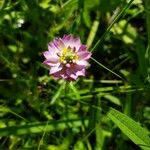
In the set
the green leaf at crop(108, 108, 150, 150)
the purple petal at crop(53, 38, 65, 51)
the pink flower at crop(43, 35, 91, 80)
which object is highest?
the purple petal at crop(53, 38, 65, 51)

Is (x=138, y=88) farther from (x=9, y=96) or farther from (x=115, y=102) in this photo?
(x=9, y=96)

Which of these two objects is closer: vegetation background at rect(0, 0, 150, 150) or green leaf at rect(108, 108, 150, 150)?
green leaf at rect(108, 108, 150, 150)

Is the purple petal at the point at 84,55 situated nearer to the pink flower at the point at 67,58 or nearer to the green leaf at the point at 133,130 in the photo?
the pink flower at the point at 67,58

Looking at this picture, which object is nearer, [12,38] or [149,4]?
[149,4]

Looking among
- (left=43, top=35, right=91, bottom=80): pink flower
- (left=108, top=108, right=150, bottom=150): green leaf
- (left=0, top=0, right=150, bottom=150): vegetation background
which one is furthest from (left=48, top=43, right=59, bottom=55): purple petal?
(left=108, top=108, right=150, bottom=150): green leaf

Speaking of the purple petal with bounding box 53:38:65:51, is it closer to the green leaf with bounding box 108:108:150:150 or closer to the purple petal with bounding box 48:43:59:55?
the purple petal with bounding box 48:43:59:55

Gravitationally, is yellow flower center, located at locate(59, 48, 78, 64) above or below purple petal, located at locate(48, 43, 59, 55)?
below

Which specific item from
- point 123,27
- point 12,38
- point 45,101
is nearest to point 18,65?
point 12,38
